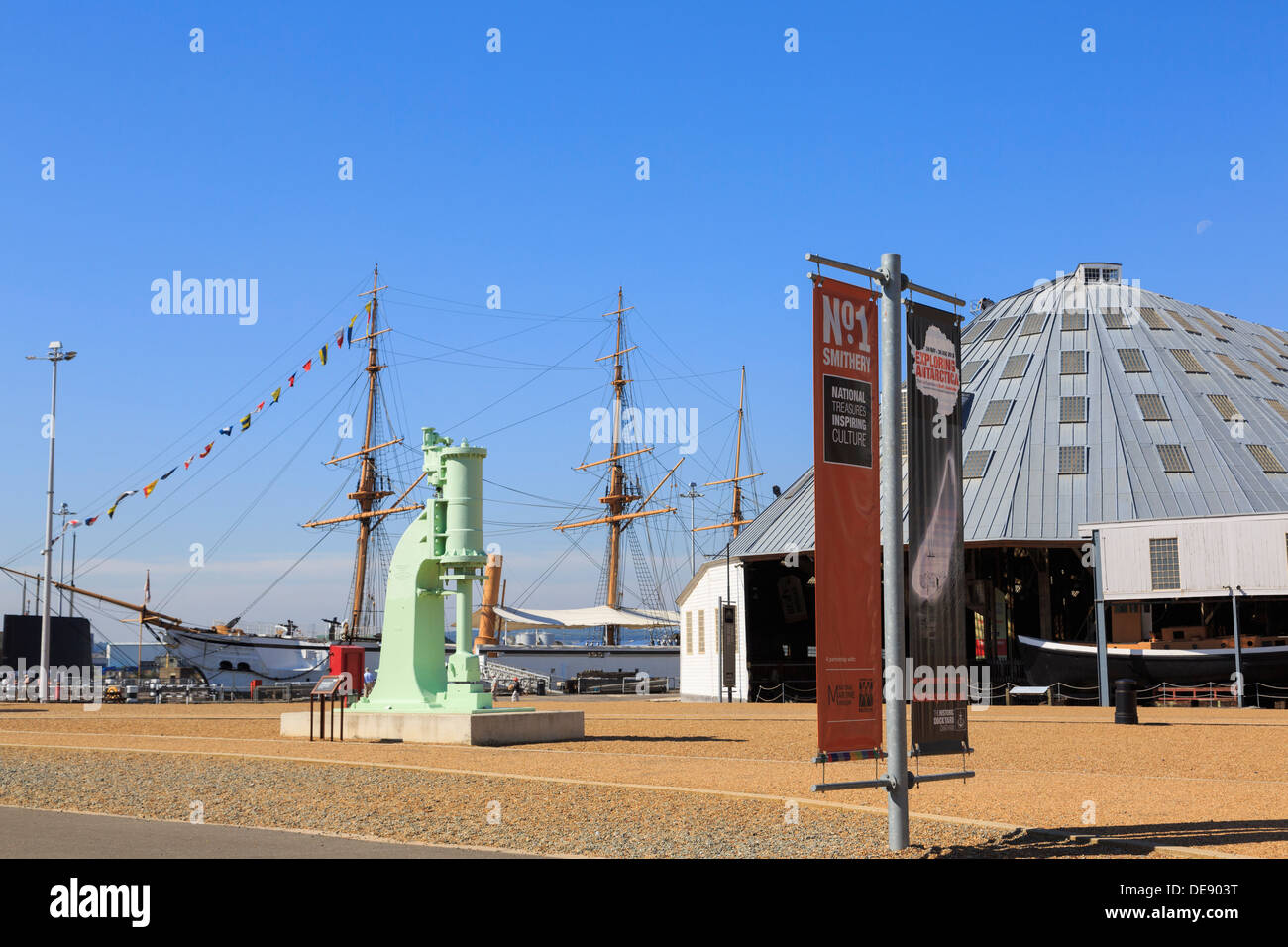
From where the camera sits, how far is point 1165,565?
123ft

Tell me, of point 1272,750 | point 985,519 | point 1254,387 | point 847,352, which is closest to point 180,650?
point 985,519

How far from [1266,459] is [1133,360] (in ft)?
26.0

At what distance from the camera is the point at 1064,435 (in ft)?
156

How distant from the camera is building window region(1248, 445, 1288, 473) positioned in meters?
44.0

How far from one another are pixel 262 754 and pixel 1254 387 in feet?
145

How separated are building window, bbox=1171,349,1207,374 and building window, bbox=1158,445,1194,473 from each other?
6315 mm

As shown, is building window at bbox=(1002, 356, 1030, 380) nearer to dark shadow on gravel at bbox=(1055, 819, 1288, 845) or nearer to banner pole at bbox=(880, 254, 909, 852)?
dark shadow on gravel at bbox=(1055, 819, 1288, 845)

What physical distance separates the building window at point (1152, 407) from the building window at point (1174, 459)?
2055 millimetres

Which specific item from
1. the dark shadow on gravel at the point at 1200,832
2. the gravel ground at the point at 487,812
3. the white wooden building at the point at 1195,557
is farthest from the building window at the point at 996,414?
the dark shadow on gravel at the point at 1200,832

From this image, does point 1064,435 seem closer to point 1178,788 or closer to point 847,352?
point 1178,788

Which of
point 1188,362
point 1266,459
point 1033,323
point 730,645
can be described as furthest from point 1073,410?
point 730,645

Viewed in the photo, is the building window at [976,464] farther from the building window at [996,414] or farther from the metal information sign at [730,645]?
the metal information sign at [730,645]

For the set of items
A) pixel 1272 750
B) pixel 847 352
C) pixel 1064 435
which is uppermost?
pixel 1064 435

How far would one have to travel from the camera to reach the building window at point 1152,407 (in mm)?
47156
